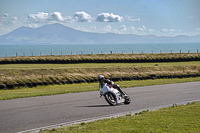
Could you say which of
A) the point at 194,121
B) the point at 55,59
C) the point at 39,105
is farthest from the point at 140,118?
the point at 55,59

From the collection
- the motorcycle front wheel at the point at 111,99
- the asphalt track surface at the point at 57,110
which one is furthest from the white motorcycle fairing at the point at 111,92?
the asphalt track surface at the point at 57,110

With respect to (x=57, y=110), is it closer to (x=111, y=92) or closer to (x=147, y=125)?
(x=111, y=92)

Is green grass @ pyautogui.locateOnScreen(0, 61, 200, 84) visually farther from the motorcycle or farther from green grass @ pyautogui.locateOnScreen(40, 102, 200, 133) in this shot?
green grass @ pyautogui.locateOnScreen(40, 102, 200, 133)

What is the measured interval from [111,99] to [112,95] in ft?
0.99

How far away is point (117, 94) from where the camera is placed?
50.3 ft

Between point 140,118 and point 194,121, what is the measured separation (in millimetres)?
1923

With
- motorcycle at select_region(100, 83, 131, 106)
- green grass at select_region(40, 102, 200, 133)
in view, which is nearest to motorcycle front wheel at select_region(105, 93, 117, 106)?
motorcycle at select_region(100, 83, 131, 106)

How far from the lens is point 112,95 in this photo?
15250 mm

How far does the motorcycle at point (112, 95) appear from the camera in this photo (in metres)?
14.9

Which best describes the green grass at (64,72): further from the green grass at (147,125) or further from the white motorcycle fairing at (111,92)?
the green grass at (147,125)

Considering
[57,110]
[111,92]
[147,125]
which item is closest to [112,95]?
[111,92]

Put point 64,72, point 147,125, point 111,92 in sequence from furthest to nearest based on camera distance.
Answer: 1. point 64,72
2. point 111,92
3. point 147,125

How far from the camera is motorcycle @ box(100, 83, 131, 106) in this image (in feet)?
48.9

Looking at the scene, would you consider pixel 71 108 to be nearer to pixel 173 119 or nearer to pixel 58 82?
pixel 173 119
